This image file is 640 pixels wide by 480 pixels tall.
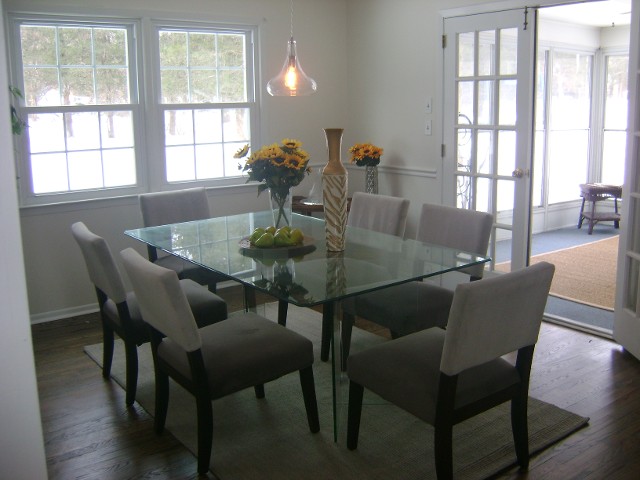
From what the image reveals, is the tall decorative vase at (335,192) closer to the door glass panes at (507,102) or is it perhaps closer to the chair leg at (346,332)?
the chair leg at (346,332)

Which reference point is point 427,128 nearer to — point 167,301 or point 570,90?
point 167,301

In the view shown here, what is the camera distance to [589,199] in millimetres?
7223

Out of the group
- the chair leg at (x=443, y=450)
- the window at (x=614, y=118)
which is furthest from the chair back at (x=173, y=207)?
the window at (x=614, y=118)

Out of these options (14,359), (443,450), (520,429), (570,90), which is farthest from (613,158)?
(14,359)

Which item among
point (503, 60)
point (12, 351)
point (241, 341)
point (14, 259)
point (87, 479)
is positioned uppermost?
point (503, 60)

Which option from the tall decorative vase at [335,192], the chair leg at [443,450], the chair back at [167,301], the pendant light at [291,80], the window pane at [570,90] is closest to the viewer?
the chair leg at [443,450]

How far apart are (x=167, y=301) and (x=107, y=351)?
1257mm

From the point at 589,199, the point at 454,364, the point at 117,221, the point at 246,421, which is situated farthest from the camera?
the point at 589,199

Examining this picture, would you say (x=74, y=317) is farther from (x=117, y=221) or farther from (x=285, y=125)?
(x=285, y=125)

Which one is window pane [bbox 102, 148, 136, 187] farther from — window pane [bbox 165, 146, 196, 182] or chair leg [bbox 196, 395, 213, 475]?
chair leg [bbox 196, 395, 213, 475]

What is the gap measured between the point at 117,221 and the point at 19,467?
351 centimetres

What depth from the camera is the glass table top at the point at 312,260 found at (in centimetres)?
260

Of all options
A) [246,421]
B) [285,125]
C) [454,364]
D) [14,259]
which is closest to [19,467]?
[14,259]

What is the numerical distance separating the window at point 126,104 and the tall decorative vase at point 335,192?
6.54 ft
